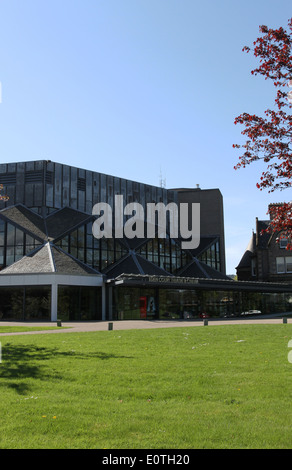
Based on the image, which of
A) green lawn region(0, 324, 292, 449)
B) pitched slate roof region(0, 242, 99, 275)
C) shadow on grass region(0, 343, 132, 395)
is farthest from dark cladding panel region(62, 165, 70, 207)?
green lawn region(0, 324, 292, 449)

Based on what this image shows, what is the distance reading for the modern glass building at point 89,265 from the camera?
35688 mm

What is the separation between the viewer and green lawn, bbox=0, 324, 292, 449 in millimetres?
4965

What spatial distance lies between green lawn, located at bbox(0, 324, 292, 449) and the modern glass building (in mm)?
24686

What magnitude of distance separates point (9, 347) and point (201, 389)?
325 inches

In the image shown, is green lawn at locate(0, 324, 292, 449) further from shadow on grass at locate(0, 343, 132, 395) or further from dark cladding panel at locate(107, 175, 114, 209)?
dark cladding panel at locate(107, 175, 114, 209)

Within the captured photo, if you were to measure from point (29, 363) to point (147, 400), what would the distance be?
448cm

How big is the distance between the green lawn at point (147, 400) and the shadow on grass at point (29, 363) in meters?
0.02

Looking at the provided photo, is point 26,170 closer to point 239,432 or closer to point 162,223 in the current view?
point 162,223

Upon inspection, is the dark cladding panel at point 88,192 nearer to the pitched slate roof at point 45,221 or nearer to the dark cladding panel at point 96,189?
the dark cladding panel at point 96,189

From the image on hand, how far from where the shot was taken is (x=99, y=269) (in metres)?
41.8

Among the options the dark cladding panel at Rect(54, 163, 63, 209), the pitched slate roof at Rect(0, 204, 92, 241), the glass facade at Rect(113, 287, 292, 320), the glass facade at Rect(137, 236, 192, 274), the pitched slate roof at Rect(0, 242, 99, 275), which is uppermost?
the dark cladding panel at Rect(54, 163, 63, 209)

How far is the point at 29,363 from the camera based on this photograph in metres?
10.1

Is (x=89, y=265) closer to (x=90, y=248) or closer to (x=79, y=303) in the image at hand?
(x=90, y=248)

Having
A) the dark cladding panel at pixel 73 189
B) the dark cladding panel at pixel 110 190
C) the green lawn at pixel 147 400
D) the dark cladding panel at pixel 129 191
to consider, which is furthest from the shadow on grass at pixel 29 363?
the dark cladding panel at pixel 129 191
